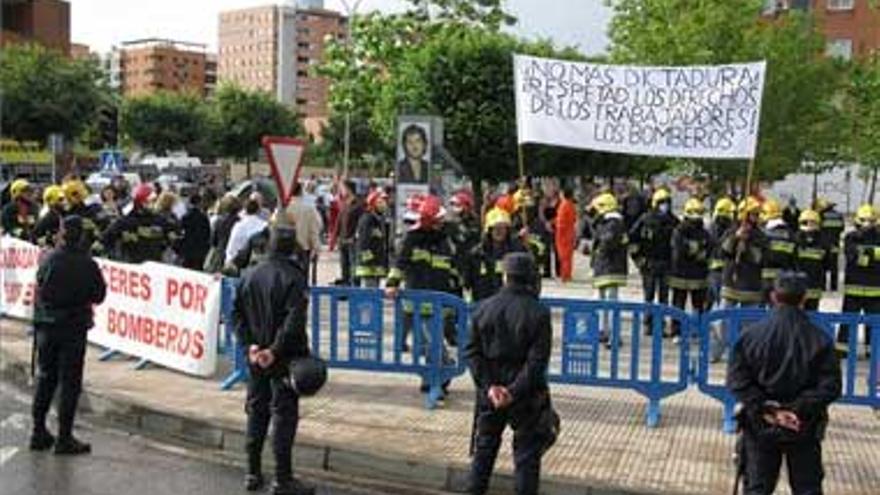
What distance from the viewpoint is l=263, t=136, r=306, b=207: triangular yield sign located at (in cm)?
1111

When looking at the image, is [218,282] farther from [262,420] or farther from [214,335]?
[262,420]

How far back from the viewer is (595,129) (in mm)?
12789

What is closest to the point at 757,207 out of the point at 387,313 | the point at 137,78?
the point at 387,313

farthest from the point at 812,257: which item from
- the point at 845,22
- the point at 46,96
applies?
the point at 845,22

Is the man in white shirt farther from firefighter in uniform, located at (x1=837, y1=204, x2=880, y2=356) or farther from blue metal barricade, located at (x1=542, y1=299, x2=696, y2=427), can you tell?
firefighter in uniform, located at (x1=837, y1=204, x2=880, y2=356)

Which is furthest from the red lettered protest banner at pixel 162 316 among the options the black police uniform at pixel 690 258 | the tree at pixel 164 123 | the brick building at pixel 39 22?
the tree at pixel 164 123

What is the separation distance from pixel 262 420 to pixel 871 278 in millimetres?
7944

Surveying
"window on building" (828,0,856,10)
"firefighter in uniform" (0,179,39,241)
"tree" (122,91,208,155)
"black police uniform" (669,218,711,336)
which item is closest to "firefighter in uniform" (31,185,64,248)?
"firefighter in uniform" (0,179,39,241)

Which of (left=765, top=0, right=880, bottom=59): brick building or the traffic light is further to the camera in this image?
(left=765, top=0, right=880, bottom=59): brick building

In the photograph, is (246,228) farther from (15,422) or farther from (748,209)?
(748,209)

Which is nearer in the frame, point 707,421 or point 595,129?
point 707,421

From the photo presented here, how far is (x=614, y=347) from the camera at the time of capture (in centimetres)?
999

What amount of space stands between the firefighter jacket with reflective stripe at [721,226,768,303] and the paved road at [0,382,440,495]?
6.09m

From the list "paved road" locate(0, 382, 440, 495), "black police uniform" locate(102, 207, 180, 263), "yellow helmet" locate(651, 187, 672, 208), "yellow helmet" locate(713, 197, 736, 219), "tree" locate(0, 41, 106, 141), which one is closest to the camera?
"paved road" locate(0, 382, 440, 495)
